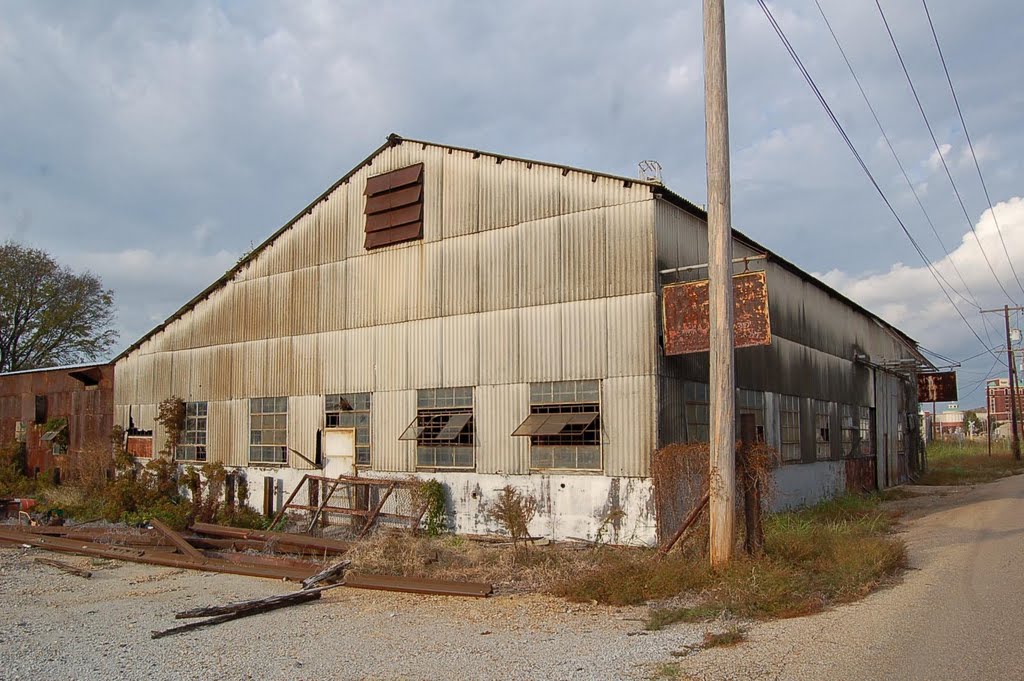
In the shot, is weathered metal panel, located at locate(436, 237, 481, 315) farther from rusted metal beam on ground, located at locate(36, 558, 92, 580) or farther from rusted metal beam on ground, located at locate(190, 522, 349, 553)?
rusted metal beam on ground, located at locate(36, 558, 92, 580)

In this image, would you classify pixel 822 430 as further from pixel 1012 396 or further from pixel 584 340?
pixel 1012 396

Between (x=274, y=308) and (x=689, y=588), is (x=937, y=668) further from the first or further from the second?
(x=274, y=308)

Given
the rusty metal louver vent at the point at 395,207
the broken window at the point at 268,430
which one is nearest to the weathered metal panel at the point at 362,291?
the rusty metal louver vent at the point at 395,207

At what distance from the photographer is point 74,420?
27.4 meters

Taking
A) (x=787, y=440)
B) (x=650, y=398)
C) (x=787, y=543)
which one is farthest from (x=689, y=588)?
(x=787, y=440)

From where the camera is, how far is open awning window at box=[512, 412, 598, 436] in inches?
598

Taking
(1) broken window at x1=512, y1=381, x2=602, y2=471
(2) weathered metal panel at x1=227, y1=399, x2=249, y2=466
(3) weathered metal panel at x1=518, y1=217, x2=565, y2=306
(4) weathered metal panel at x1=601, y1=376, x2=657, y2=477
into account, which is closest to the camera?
(4) weathered metal panel at x1=601, y1=376, x2=657, y2=477

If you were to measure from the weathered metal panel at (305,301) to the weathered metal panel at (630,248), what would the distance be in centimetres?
885

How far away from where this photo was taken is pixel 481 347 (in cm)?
1702

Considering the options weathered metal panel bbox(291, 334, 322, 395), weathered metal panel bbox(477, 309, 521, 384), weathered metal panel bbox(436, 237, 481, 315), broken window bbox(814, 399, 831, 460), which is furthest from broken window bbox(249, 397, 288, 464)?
broken window bbox(814, 399, 831, 460)

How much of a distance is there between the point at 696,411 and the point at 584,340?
2.70 metres

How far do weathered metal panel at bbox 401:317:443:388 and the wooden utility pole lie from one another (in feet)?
27.4

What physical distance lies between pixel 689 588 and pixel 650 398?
476cm

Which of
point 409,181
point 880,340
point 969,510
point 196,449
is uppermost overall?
point 409,181
